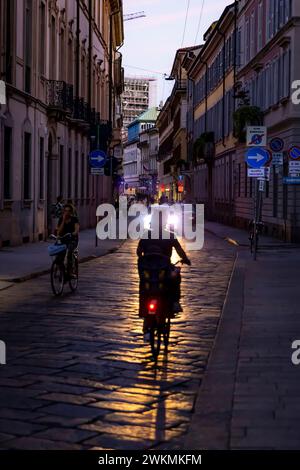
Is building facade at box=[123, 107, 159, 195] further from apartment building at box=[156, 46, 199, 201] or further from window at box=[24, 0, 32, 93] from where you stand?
window at box=[24, 0, 32, 93]

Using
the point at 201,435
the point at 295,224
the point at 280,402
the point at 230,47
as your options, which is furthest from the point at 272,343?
the point at 230,47

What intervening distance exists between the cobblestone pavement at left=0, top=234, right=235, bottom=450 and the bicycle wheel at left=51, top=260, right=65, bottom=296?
0.75 ft

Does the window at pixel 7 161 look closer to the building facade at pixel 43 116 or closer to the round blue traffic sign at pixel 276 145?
the building facade at pixel 43 116

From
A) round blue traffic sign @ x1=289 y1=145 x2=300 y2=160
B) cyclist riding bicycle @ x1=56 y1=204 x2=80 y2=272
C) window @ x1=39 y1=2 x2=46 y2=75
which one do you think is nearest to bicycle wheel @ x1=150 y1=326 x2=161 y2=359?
cyclist riding bicycle @ x1=56 y1=204 x2=80 y2=272

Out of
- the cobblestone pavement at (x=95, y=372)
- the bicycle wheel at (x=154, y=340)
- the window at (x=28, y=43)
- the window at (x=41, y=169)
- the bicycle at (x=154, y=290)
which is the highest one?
the window at (x=28, y=43)

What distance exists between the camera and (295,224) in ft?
103

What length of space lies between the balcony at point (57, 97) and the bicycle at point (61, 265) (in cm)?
1747

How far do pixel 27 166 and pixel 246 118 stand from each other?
44.9ft

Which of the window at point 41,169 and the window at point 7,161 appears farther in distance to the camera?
the window at point 41,169

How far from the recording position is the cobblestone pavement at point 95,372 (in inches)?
234

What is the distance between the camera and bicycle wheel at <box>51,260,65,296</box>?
14555 millimetres

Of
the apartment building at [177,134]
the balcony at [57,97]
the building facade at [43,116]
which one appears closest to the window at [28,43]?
the building facade at [43,116]
